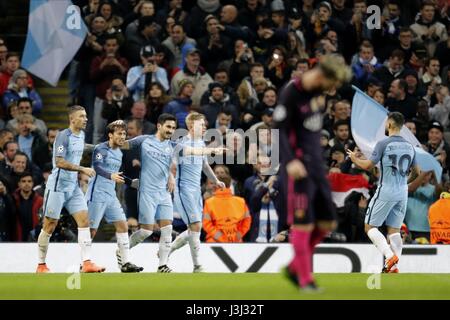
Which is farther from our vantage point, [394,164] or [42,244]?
[42,244]

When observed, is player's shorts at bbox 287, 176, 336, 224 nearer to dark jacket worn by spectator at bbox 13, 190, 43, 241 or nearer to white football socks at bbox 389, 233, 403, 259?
white football socks at bbox 389, 233, 403, 259

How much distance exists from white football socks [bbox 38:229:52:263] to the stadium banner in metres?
1.50

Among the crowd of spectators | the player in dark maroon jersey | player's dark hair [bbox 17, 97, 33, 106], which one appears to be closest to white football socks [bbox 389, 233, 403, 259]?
the crowd of spectators

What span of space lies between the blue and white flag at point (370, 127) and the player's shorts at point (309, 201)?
7760mm

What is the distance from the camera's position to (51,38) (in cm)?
2231

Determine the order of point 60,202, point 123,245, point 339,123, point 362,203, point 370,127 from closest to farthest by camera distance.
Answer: point 60,202, point 123,245, point 362,203, point 370,127, point 339,123

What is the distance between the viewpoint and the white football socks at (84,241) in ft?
53.4

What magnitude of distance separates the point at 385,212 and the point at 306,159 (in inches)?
195

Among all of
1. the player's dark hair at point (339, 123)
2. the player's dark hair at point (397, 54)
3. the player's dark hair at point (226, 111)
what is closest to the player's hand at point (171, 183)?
the player's dark hair at point (226, 111)

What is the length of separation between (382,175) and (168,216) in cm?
314

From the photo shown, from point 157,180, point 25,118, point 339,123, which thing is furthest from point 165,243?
point 25,118

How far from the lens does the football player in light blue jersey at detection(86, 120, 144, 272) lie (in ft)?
54.8

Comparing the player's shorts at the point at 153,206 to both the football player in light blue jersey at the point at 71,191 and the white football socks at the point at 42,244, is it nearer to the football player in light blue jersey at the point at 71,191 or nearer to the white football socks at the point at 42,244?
the football player in light blue jersey at the point at 71,191

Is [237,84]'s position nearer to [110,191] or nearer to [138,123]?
[138,123]
